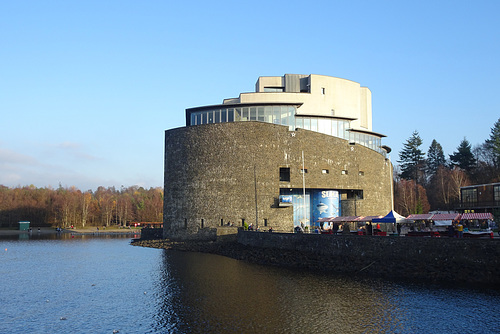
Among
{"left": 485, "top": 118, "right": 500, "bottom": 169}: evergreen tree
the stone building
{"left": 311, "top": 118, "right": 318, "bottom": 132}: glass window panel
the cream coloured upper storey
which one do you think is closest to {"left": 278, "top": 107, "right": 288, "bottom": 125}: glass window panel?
the stone building

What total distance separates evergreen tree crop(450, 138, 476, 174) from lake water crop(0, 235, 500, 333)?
7217 centimetres

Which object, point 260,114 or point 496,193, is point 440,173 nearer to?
point 496,193

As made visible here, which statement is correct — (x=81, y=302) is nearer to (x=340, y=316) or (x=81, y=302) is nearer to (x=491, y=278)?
(x=340, y=316)

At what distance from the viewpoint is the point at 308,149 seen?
50.5m

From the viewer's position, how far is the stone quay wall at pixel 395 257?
Answer: 24000mm

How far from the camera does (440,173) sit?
90125 millimetres

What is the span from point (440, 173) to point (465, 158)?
5.97 m

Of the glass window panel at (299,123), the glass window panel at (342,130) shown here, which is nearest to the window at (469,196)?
the glass window panel at (342,130)

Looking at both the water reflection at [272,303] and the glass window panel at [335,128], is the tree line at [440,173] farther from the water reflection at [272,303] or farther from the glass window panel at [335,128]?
the water reflection at [272,303]

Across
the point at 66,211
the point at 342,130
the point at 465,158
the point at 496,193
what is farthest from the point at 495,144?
the point at 66,211

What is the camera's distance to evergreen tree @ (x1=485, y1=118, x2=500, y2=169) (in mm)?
80188

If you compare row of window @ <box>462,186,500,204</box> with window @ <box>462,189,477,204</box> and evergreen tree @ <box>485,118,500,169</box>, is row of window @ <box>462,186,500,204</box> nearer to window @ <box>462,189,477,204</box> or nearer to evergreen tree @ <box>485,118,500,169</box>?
window @ <box>462,189,477,204</box>

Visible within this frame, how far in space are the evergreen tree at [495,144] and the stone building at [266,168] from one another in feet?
122

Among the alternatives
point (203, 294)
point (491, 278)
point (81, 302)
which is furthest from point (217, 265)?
point (491, 278)
